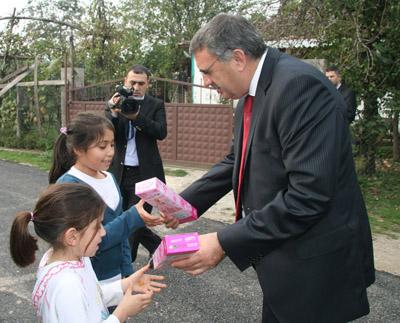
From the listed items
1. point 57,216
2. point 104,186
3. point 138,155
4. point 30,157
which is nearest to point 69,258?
point 57,216

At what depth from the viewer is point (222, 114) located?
9016mm

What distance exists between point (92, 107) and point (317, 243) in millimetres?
9530

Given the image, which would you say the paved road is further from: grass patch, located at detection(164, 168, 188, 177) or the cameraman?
grass patch, located at detection(164, 168, 188, 177)

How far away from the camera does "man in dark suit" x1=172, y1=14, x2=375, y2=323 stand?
1729mm

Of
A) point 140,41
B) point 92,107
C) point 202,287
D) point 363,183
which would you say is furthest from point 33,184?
point 140,41

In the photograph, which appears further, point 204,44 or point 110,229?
point 110,229

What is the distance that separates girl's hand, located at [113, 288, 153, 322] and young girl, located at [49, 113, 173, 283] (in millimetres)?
554

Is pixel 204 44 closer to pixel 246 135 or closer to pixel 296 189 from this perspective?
pixel 246 135

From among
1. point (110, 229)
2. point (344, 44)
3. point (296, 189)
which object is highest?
point (344, 44)

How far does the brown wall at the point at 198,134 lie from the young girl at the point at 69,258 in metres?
7.07

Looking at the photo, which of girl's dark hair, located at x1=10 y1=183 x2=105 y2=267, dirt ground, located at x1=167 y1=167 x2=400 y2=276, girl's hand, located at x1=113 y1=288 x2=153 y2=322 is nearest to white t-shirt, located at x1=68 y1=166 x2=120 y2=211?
girl's dark hair, located at x1=10 y1=183 x2=105 y2=267

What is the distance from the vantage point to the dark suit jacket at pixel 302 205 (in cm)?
172

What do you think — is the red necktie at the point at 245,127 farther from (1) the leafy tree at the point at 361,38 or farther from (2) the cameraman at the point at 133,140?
(1) the leafy tree at the point at 361,38

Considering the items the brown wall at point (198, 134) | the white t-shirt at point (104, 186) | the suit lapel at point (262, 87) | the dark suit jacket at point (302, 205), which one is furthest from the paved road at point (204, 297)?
the brown wall at point (198, 134)
